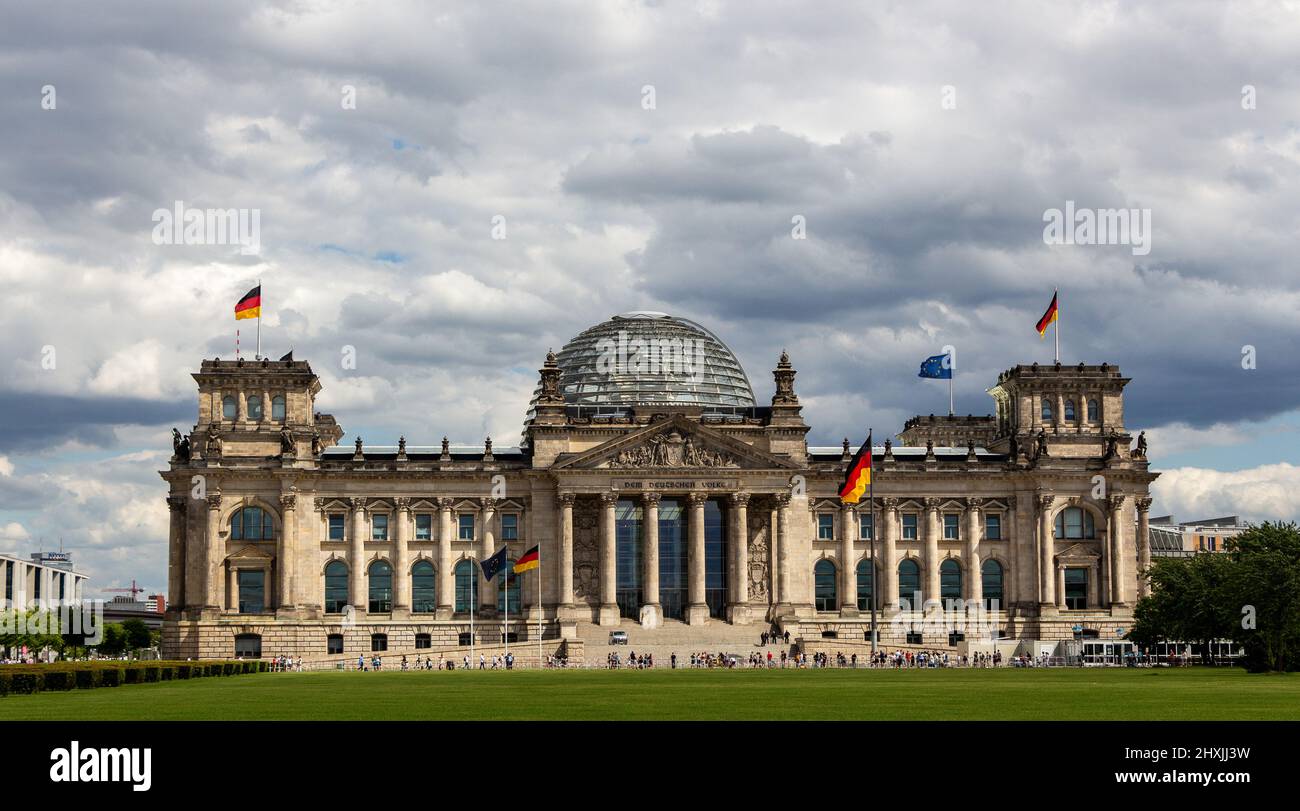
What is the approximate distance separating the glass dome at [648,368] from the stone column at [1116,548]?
119ft

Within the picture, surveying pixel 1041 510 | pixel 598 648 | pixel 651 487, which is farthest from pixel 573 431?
pixel 1041 510

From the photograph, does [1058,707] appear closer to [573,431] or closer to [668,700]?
[668,700]

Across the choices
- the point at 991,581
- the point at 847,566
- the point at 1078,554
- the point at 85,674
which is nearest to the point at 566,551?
the point at 847,566

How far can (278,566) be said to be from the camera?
499 ft

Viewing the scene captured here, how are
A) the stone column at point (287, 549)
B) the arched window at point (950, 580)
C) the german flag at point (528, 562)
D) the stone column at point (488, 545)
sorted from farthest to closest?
the arched window at point (950, 580), the stone column at point (488, 545), the stone column at point (287, 549), the german flag at point (528, 562)

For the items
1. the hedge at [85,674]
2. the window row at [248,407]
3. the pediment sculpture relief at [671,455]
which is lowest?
the hedge at [85,674]

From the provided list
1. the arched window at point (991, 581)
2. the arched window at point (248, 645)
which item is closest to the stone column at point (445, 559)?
the arched window at point (248, 645)

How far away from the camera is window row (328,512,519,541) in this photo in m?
155

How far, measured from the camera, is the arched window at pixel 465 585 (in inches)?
6099

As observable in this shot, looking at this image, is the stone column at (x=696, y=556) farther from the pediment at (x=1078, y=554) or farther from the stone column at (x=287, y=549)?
the stone column at (x=287, y=549)

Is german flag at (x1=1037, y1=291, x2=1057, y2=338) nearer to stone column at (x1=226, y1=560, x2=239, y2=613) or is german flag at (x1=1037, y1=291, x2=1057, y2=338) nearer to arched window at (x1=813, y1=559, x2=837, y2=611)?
arched window at (x1=813, y1=559, x2=837, y2=611)

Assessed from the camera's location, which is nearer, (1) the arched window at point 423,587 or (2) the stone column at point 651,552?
(2) the stone column at point 651,552
